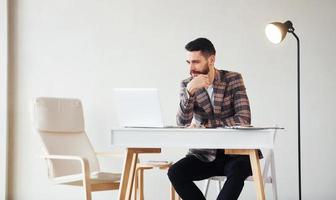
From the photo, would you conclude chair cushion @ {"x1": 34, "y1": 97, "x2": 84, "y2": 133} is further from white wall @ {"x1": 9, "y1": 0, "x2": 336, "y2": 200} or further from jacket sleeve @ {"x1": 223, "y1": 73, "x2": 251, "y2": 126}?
jacket sleeve @ {"x1": 223, "y1": 73, "x2": 251, "y2": 126}

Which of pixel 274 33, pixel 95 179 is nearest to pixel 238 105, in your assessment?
pixel 274 33

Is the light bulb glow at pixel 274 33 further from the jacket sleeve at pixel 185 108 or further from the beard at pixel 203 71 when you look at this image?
the jacket sleeve at pixel 185 108

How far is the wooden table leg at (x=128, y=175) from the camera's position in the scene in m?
3.02

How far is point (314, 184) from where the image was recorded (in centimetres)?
434

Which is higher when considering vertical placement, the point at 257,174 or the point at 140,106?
the point at 140,106

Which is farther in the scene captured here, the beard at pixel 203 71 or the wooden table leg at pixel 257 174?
the beard at pixel 203 71

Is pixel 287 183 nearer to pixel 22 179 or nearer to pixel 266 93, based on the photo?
pixel 266 93

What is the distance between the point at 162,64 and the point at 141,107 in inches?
67.1

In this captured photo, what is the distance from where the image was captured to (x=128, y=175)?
3.06 meters

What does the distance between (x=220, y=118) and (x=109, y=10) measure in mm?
1785

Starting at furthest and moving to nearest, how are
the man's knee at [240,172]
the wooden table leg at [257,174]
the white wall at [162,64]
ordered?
the white wall at [162,64] → the man's knee at [240,172] → the wooden table leg at [257,174]

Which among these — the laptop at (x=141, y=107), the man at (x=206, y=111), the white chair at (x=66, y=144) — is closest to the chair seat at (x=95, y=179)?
the white chair at (x=66, y=144)

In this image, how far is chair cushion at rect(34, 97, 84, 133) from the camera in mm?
3740
